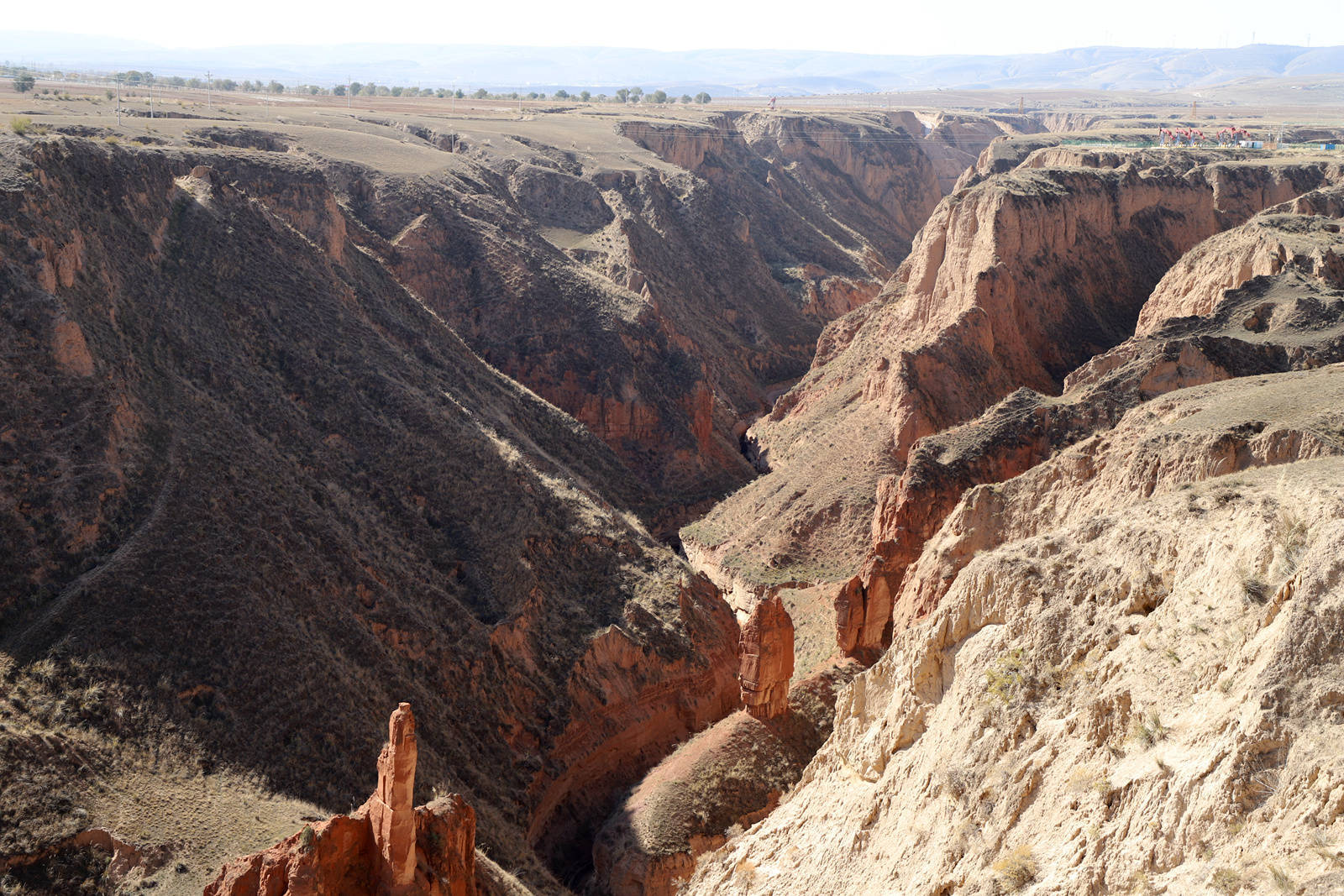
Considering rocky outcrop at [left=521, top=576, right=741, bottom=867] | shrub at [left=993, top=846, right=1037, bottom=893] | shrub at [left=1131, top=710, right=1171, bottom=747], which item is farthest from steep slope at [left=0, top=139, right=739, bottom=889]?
shrub at [left=1131, top=710, right=1171, bottom=747]

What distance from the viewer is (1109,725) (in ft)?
61.1

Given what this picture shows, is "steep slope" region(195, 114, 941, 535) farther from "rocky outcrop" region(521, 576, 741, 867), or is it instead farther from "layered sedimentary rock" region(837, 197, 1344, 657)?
"layered sedimentary rock" region(837, 197, 1344, 657)

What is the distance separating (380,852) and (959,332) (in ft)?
136

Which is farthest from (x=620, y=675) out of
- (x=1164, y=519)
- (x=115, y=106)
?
(x=115, y=106)

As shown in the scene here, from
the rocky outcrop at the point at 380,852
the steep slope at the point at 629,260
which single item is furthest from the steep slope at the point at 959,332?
the rocky outcrop at the point at 380,852

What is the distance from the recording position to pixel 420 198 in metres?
86.2

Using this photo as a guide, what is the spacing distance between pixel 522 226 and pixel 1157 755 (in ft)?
257

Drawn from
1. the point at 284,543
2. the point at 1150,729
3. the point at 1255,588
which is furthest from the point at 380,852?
the point at 1255,588

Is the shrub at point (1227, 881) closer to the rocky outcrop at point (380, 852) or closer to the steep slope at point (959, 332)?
the rocky outcrop at point (380, 852)

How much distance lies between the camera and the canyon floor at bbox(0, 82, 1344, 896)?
19.3 meters

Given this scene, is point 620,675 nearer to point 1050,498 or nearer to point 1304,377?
point 1050,498

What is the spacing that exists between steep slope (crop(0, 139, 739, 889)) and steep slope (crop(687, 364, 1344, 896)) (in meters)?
12.0

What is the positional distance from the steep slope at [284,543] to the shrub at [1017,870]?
17279mm

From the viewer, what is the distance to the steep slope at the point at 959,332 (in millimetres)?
55531
